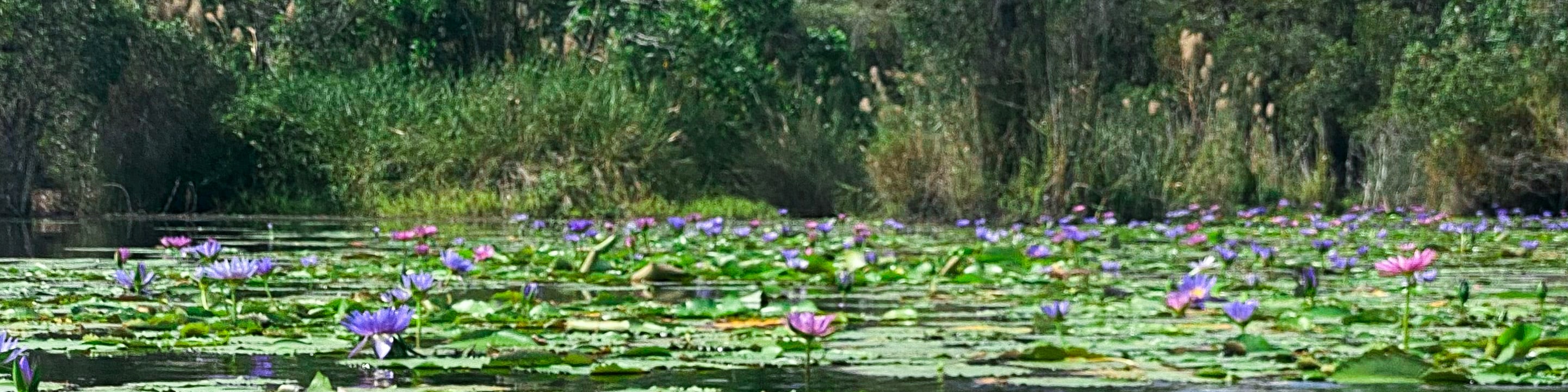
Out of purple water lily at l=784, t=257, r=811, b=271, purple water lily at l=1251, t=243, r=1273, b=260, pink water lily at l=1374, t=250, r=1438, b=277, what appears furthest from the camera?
purple water lily at l=1251, t=243, r=1273, b=260

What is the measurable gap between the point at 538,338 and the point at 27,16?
13.5 metres

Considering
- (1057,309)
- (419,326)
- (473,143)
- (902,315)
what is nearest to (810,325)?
(419,326)

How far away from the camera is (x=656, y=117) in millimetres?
17125

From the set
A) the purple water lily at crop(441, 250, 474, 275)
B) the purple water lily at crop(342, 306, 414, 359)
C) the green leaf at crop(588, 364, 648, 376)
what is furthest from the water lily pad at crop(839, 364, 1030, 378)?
the purple water lily at crop(441, 250, 474, 275)

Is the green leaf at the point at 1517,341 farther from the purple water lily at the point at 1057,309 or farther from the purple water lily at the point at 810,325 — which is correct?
the purple water lily at the point at 810,325

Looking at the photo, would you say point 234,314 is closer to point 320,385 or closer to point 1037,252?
point 320,385

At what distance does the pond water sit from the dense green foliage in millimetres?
5293

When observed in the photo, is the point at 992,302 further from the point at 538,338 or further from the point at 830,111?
the point at 830,111

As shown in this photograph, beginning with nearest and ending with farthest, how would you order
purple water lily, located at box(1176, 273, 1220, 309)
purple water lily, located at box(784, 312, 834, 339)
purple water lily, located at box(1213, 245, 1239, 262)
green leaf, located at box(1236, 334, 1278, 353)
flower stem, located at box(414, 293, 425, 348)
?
purple water lily, located at box(784, 312, 834, 339) → green leaf, located at box(1236, 334, 1278, 353) → flower stem, located at box(414, 293, 425, 348) → purple water lily, located at box(1176, 273, 1220, 309) → purple water lily, located at box(1213, 245, 1239, 262)

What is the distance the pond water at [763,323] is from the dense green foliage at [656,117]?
5.29m

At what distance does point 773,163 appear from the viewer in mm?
17906

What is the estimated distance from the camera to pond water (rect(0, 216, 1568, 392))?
140 inches

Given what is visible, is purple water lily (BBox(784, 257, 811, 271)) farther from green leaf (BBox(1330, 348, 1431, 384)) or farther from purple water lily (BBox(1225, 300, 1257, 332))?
green leaf (BBox(1330, 348, 1431, 384))

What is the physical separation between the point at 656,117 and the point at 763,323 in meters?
12.4
